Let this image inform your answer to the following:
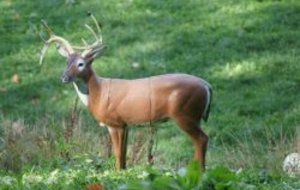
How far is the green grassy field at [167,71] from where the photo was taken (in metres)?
8.21

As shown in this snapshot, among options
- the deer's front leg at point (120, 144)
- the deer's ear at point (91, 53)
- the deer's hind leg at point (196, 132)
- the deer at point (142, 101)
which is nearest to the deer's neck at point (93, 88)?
the deer at point (142, 101)

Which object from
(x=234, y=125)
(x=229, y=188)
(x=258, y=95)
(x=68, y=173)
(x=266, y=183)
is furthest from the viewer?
(x=258, y=95)

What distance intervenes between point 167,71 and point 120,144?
631 centimetres

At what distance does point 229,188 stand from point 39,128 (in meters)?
5.49

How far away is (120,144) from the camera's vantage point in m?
6.67

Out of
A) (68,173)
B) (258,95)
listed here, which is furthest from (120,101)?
(258,95)

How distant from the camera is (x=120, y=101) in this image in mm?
6750

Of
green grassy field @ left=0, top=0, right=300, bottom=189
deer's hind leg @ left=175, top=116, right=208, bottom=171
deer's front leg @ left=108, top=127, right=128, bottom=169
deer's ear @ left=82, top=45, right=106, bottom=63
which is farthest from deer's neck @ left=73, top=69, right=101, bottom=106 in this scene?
deer's hind leg @ left=175, top=116, right=208, bottom=171

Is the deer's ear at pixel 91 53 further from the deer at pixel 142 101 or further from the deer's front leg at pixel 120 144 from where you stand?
the deer's front leg at pixel 120 144

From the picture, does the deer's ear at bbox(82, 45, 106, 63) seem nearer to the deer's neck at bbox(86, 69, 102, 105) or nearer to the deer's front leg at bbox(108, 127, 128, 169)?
the deer's neck at bbox(86, 69, 102, 105)

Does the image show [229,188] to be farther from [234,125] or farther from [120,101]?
[234,125]

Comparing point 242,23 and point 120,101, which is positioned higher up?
point 120,101

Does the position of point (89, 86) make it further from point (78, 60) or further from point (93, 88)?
point (78, 60)

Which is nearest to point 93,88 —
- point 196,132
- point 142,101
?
point 142,101
